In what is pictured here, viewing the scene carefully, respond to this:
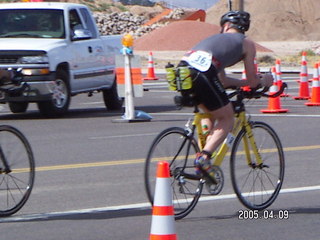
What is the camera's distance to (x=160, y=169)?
6465 millimetres

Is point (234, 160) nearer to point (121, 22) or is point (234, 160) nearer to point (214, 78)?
point (214, 78)

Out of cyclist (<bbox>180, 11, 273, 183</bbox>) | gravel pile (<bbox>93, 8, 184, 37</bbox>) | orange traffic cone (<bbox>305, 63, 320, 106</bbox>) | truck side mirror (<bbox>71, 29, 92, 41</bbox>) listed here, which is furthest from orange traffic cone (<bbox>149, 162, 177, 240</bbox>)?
gravel pile (<bbox>93, 8, 184, 37</bbox>)

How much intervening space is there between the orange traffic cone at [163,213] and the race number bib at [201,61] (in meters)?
1.89

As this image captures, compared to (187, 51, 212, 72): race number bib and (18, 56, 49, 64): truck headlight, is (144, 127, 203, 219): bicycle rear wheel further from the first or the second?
(18, 56, 49, 64): truck headlight

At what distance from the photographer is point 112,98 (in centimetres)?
2003

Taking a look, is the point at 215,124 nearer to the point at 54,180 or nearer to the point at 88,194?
the point at 88,194

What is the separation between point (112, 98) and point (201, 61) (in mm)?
11934

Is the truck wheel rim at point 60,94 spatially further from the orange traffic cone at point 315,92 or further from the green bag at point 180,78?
the green bag at point 180,78

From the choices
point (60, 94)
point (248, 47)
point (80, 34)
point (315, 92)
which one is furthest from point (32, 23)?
point (248, 47)

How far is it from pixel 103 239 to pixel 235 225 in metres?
1.21

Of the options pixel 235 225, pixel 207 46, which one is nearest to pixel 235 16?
pixel 207 46

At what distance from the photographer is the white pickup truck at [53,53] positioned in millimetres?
17375

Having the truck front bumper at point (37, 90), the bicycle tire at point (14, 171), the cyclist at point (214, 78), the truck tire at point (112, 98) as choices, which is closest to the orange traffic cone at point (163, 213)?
the cyclist at point (214, 78)

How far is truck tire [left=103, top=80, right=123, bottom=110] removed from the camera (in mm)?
19906
